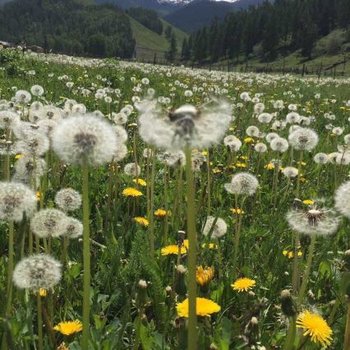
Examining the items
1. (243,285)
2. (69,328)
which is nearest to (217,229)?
(243,285)

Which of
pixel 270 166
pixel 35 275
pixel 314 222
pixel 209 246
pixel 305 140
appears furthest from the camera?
pixel 270 166

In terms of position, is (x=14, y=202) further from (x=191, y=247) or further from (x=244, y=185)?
(x=244, y=185)

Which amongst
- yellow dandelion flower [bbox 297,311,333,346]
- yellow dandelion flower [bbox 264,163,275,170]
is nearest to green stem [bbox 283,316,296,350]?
yellow dandelion flower [bbox 297,311,333,346]

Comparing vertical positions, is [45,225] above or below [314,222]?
below

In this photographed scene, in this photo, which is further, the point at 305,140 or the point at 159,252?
the point at 305,140

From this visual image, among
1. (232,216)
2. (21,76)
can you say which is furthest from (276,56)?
(232,216)

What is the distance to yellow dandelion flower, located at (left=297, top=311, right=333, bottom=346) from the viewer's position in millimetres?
2234

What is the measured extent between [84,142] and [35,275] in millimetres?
575

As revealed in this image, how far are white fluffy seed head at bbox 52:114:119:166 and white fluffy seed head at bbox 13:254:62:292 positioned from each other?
48 centimetres

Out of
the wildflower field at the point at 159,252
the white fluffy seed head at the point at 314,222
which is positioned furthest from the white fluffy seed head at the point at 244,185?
the white fluffy seed head at the point at 314,222

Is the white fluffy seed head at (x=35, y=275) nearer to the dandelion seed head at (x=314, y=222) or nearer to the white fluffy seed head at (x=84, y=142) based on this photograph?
the white fluffy seed head at (x=84, y=142)

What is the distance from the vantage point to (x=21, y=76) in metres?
13.3

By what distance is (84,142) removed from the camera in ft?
5.66

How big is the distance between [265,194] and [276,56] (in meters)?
121
